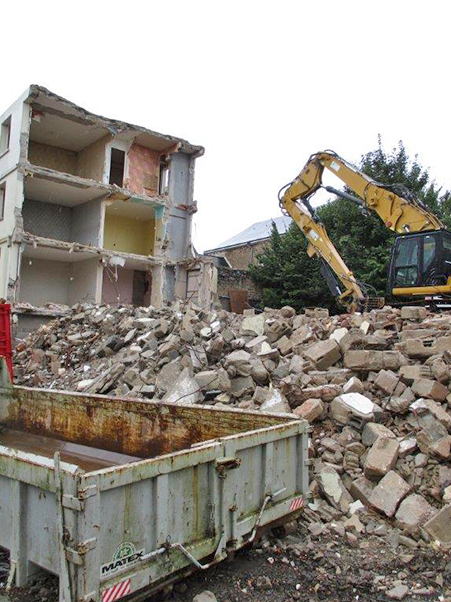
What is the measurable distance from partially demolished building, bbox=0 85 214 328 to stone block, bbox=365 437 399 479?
1507 cm

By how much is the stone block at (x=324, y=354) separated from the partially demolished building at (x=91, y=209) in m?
13.0

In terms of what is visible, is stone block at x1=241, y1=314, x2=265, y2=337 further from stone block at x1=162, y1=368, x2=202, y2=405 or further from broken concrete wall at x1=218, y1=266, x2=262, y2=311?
broken concrete wall at x1=218, y1=266, x2=262, y2=311

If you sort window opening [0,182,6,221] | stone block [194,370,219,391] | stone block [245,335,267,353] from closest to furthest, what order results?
stone block [194,370,219,391], stone block [245,335,267,353], window opening [0,182,6,221]

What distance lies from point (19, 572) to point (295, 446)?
227cm

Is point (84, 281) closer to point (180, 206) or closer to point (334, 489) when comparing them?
point (180, 206)

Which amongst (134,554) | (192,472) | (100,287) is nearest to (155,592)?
(134,554)

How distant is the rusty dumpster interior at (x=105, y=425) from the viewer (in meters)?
4.54

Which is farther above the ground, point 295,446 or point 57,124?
point 57,124

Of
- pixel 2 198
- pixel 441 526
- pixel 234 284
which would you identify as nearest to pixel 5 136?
pixel 2 198

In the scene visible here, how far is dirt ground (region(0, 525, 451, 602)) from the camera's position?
3.14 metres

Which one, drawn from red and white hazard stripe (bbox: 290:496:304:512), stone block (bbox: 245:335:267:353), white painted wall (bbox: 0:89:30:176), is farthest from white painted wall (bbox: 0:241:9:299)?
red and white hazard stripe (bbox: 290:496:304:512)

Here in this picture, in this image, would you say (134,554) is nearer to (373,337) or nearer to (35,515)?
(35,515)

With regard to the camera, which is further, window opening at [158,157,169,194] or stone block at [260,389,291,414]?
window opening at [158,157,169,194]

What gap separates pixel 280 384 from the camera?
21.2 feet
